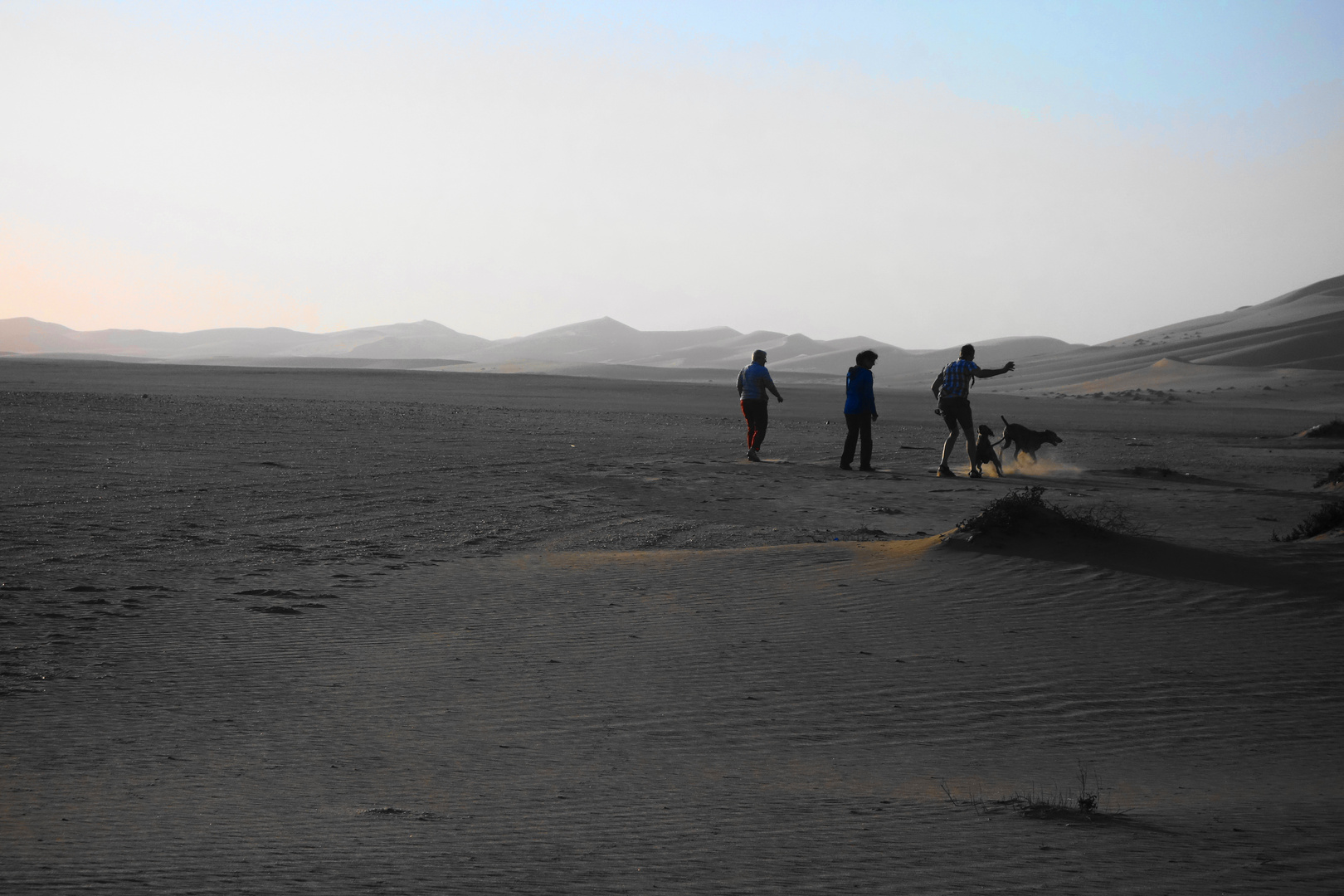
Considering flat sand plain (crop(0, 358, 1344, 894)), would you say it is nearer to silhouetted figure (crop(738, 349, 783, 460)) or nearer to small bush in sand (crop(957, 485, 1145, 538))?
small bush in sand (crop(957, 485, 1145, 538))

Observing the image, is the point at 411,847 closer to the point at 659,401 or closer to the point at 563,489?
the point at 563,489

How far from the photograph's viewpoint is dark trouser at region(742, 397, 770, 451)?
16547 millimetres

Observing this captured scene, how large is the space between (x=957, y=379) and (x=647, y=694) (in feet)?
31.6

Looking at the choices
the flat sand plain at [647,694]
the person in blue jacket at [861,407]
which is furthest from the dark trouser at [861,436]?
the flat sand plain at [647,694]

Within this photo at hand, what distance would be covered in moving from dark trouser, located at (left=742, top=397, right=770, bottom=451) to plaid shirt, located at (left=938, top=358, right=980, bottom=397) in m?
3.05

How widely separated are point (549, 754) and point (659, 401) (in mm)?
38190

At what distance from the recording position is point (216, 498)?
12039 millimetres

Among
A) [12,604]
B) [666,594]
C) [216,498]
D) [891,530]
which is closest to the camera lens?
[12,604]

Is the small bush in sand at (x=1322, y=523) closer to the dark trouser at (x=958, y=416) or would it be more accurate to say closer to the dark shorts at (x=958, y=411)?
the dark trouser at (x=958, y=416)

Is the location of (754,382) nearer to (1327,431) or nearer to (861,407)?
(861,407)

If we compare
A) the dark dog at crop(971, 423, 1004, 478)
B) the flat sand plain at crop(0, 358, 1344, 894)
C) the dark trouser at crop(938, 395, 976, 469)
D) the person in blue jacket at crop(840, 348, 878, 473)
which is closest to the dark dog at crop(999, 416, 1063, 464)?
the dark dog at crop(971, 423, 1004, 478)

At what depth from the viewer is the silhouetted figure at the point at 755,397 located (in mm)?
16250

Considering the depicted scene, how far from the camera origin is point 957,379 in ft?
46.6

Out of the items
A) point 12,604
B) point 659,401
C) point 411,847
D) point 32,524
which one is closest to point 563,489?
point 32,524
